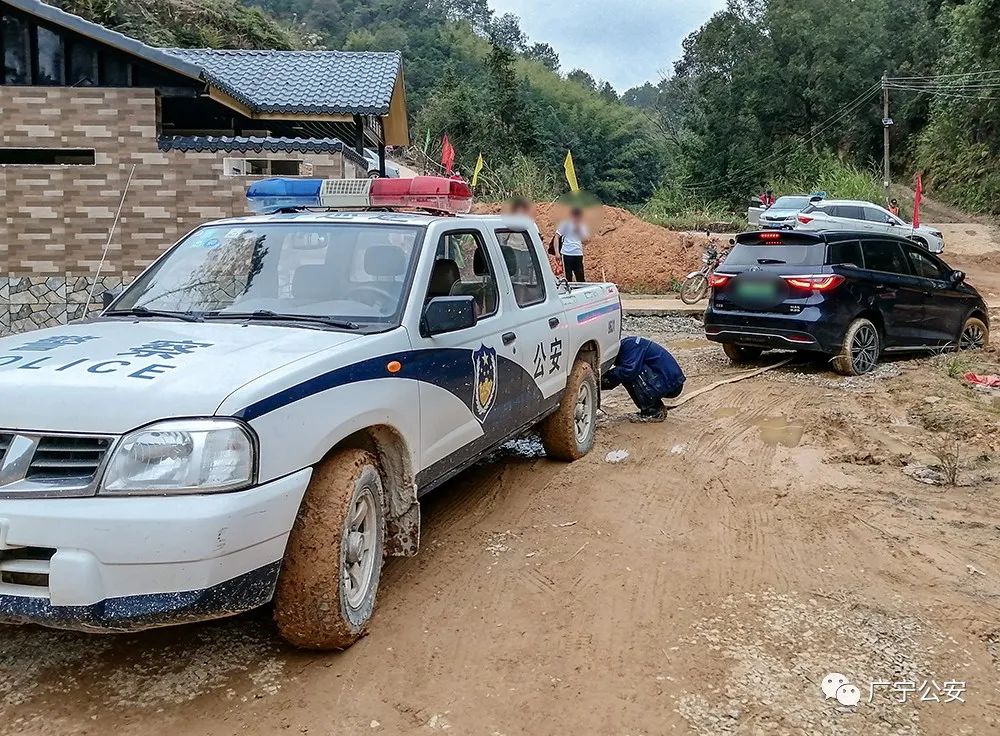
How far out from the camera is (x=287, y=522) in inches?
128

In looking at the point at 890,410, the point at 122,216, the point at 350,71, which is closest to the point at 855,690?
the point at 890,410

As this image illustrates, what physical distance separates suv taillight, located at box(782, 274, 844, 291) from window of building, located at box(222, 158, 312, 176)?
7113mm

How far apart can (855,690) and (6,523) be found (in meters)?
3.06

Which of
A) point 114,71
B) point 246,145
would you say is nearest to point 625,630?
point 246,145

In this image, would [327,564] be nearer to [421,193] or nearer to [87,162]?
[421,193]

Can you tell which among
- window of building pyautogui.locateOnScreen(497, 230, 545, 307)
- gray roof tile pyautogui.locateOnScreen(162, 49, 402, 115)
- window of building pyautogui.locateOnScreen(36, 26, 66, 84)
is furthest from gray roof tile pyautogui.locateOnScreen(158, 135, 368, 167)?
window of building pyautogui.locateOnScreen(497, 230, 545, 307)

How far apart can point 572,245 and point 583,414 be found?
9083mm

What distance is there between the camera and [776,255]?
10227 millimetres

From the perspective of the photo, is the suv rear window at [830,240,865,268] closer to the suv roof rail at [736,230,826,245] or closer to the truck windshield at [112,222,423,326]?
the suv roof rail at [736,230,826,245]

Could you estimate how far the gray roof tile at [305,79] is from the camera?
14.6 metres

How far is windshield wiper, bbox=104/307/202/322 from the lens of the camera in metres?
4.25

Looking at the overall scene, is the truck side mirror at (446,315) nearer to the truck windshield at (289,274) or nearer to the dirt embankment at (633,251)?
the truck windshield at (289,274)

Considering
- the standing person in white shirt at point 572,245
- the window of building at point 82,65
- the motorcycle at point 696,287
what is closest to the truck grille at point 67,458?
the window of building at point 82,65

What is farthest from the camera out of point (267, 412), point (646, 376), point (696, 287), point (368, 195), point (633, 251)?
point (633, 251)
